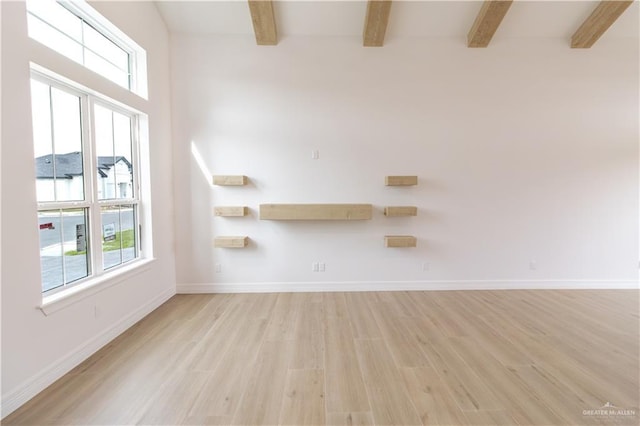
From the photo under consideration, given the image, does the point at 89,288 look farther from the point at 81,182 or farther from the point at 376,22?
the point at 376,22

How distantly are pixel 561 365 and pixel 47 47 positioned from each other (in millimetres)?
4465

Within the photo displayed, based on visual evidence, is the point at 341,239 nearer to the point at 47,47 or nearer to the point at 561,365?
the point at 561,365

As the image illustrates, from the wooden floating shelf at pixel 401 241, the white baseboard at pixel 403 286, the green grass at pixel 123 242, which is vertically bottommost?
the white baseboard at pixel 403 286

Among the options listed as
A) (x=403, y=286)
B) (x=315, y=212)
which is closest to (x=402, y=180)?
(x=315, y=212)

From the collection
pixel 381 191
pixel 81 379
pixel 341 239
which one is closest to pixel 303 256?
pixel 341 239

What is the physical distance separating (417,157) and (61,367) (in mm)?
4092

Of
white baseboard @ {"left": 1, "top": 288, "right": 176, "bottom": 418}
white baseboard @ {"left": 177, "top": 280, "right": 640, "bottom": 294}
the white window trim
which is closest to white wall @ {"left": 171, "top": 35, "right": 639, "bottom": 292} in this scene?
white baseboard @ {"left": 177, "top": 280, "right": 640, "bottom": 294}

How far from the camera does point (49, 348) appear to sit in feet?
6.02

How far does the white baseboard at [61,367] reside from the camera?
161 centimetres

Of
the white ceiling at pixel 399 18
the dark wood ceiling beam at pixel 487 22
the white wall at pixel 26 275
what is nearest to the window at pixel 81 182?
the white wall at pixel 26 275

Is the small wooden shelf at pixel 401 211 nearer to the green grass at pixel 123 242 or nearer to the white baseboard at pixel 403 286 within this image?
the white baseboard at pixel 403 286

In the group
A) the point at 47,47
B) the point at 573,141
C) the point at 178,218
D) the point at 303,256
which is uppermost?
the point at 47,47

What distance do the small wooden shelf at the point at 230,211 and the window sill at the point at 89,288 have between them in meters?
0.97

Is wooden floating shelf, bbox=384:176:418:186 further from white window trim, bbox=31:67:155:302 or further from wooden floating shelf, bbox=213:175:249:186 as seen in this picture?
white window trim, bbox=31:67:155:302
